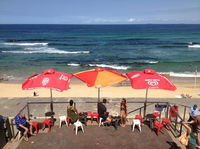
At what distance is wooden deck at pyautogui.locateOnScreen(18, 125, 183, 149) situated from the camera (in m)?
6.86

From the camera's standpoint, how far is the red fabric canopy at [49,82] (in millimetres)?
7227

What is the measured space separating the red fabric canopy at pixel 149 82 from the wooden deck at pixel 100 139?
72.6 inches

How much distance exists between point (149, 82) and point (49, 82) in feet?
12.1

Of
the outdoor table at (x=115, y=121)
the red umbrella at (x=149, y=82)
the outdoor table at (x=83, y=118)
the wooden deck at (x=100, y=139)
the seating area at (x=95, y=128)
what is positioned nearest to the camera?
the wooden deck at (x=100, y=139)

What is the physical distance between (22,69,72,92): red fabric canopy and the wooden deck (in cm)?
186

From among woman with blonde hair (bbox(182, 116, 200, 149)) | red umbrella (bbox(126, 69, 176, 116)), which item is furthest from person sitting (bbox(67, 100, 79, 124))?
woman with blonde hair (bbox(182, 116, 200, 149))

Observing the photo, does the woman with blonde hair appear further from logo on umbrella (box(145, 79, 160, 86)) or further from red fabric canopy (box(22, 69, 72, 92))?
red fabric canopy (box(22, 69, 72, 92))

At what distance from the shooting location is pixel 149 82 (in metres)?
7.44

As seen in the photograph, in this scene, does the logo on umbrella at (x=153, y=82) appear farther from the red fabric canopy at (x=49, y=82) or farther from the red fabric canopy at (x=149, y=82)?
the red fabric canopy at (x=49, y=82)

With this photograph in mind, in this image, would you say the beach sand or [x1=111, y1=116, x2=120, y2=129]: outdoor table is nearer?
[x1=111, y1=116, x2=120, y2=129]: outdoor table

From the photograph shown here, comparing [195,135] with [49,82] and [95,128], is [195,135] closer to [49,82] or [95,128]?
[95,128]

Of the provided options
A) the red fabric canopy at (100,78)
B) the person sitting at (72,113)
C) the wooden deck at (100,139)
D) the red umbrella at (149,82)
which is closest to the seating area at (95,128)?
the wooden deck at (100,139)

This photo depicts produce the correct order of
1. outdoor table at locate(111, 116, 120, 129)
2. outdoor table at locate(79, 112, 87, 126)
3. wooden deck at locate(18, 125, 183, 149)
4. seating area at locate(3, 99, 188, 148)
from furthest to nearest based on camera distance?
1. outdoor table at locate(79, 112, 87, 126)
2. outdoor table at locate(111, 116, 120, 129)
3. seating area at locate(3, 99, 188, 148)
4. wooden deck at locate(18, 125, 183, 149)

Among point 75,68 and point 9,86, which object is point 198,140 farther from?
point 75,68
